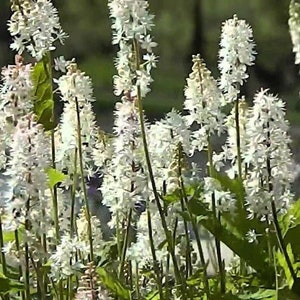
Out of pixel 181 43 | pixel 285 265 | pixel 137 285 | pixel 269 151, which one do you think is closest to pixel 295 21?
pixel 269 151

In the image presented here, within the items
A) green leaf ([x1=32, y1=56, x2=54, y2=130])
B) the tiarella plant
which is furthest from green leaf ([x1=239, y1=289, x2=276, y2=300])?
green leaf ([x1=32, y1=56, x2=54, y2=130])

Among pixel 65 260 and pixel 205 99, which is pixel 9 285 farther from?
pixel 205 99

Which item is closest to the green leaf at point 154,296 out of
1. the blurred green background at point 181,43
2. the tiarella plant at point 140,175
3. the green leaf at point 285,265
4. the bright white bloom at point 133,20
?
the tiarella plant at point 140,175

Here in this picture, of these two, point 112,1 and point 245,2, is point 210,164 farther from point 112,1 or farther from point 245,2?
point 245,2

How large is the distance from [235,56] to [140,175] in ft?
0.45

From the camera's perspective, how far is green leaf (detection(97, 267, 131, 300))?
74 centimetres

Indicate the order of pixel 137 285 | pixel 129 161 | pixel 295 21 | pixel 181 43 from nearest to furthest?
pixel 295 21
pixel 129 161
pixel 137 285
pixel 181 43

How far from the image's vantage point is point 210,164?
830mm

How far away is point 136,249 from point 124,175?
0.10 m

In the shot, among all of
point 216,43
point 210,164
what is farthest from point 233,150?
point 216,43

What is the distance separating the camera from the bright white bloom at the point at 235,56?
2.66 ft

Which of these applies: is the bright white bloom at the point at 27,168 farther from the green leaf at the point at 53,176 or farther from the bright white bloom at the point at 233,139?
the bright white bloom at the point at 233,139

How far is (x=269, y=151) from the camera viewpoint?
0.71 m

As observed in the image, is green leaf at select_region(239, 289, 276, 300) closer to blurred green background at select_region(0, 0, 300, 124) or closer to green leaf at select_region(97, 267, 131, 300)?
green leaf at select_region(97, 267, 131, 300)
